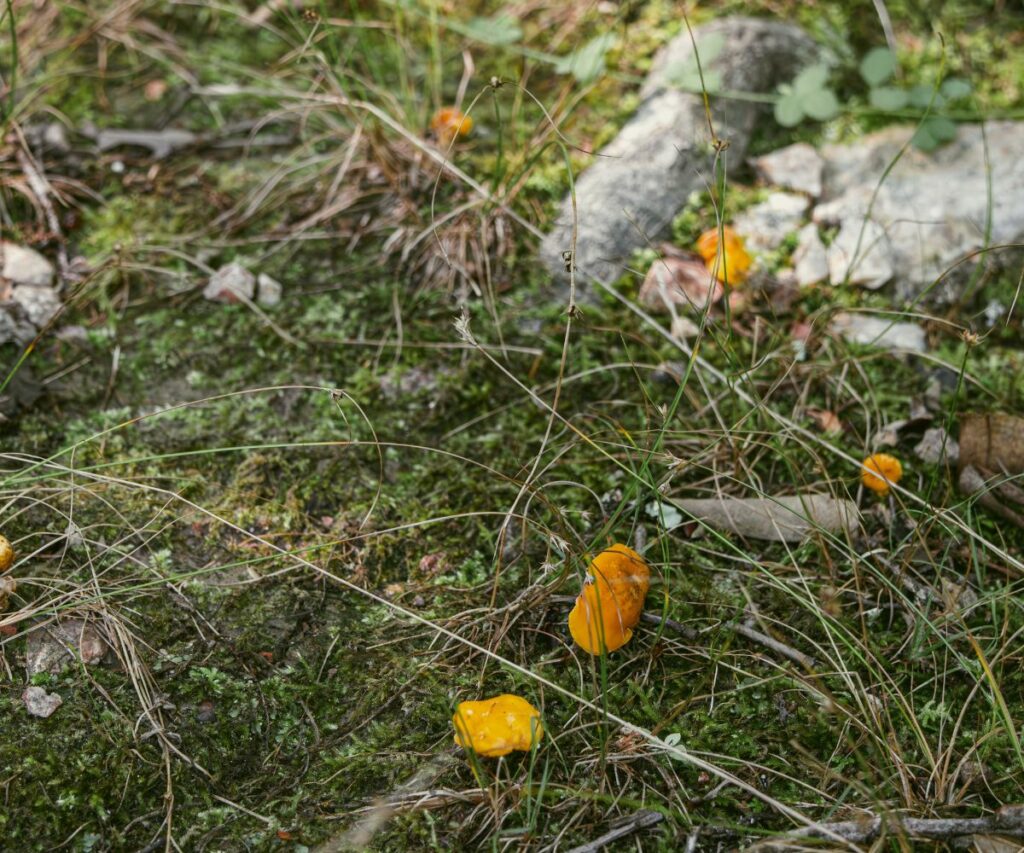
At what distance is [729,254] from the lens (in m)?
2.77

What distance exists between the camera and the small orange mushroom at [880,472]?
229cm

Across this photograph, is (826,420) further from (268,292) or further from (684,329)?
(268,292)

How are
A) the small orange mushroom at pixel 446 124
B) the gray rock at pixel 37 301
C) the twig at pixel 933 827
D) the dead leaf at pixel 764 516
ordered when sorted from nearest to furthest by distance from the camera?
1. the twig at pixel 933 827
2. the dead leaf at pixel 764 516
3. the gray rock at pixel 37 301
4. the small orange mushroom at pixel 446 124

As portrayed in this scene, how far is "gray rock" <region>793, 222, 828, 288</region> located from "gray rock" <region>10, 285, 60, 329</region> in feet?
7.93

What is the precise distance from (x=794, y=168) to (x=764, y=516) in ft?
5.17

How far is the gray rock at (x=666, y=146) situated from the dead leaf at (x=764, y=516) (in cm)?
88

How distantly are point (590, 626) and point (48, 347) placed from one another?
192 centimetres

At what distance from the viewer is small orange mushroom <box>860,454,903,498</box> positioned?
2.29 meters

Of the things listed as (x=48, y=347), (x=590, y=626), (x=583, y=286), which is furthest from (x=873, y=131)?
(x=48, y=347)

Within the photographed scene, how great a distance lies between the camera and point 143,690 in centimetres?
190

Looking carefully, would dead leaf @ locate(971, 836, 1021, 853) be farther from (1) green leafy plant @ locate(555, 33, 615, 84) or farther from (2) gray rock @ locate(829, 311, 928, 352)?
(1) green leafy plant @ locate(555, 33, 615, 84)

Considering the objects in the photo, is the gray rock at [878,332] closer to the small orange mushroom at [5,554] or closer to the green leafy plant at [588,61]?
the green leafy plant at [588,61]

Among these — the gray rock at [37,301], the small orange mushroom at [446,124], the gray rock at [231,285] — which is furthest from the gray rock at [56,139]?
the small orange mushroom at [446,124]

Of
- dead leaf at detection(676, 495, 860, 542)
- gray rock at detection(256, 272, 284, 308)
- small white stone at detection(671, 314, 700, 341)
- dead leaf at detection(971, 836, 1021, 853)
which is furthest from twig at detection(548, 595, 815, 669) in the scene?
gray rock at detection(256, 272, 284, 308)
